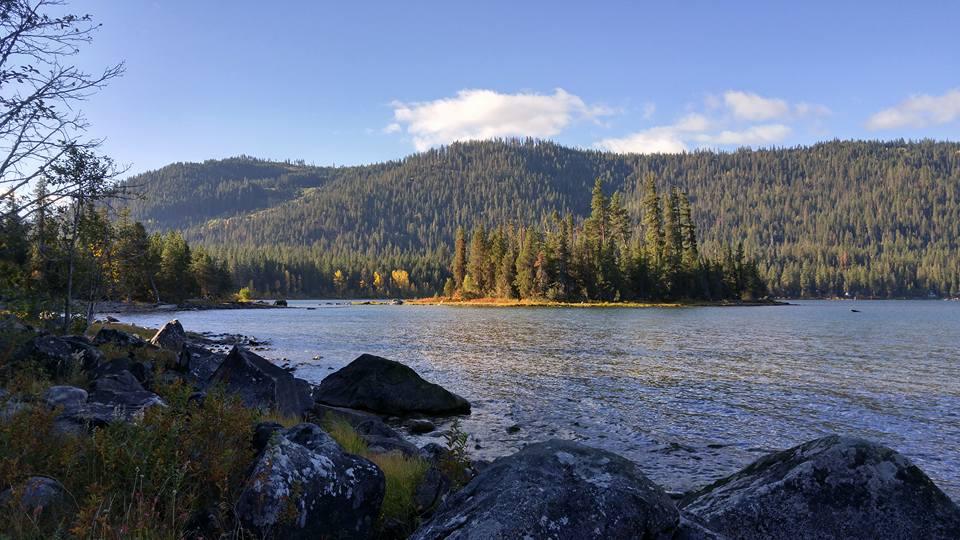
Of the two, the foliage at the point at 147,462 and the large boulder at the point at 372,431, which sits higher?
the foliage at the point at 147,462

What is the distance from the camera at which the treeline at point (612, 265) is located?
382 feet

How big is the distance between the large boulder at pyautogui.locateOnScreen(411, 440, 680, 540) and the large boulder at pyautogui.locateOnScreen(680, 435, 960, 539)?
5.94ft

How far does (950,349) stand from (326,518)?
47.1m

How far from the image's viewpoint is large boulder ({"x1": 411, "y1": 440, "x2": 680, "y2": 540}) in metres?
5.00

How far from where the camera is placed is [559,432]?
1678 cm

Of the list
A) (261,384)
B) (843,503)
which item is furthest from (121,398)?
(843,503)

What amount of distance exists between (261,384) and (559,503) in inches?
483

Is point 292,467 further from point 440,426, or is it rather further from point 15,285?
point 15,285

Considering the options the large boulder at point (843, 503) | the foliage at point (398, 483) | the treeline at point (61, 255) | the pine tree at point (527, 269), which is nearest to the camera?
the large boulder at point (843, 503)

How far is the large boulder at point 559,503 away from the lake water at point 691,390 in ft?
24.5

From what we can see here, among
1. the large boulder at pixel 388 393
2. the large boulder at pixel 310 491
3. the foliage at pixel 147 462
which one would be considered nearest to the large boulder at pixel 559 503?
the large boulder at pixel 310 491

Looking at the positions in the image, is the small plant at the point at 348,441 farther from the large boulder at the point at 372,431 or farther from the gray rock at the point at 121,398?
the gray rock at the point at 121,398

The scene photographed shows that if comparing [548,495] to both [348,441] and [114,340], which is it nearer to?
[348,441]

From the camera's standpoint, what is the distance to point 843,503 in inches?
273
